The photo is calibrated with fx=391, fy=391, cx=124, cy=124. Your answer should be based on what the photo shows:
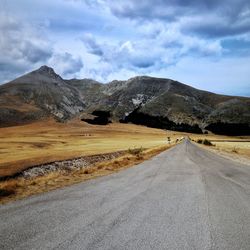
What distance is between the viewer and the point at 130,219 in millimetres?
10445

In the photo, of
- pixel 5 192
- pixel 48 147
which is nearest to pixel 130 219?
pixel 5 192

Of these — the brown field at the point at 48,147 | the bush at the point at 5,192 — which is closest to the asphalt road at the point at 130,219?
the bush at the point at 5,192

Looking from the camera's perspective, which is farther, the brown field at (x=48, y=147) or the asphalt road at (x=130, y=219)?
the brown field at (x=48, y=147)

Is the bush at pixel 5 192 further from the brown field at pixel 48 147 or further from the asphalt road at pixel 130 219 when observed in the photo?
the brown field at pixel 48 147

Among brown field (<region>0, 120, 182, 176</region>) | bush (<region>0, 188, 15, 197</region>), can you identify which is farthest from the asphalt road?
brown field (<region>0, 120, 182, 176</region>)

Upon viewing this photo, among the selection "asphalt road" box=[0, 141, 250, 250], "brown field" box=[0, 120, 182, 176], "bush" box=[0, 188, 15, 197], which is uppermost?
"asphalt road" box=[0, 141, 250, 250]

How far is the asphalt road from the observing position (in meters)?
8.23

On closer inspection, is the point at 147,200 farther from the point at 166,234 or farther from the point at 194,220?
the point at 166,234

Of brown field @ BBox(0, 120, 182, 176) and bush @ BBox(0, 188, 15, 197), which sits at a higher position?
bush @ BBox(0, 188, 15, 197)

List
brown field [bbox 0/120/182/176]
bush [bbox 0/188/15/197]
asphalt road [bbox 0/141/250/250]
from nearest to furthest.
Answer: asphalt road [bbox 0/141/250/250] < bush [bbox 0/188/15/197] < brown field [bbox 0/120/182/176]

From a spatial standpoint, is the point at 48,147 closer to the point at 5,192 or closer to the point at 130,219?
the point at 5,192

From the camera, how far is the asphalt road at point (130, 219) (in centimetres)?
823

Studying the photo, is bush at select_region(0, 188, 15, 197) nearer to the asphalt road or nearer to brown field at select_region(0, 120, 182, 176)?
the asphalt road

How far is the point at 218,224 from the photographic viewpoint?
10164 millimetres
